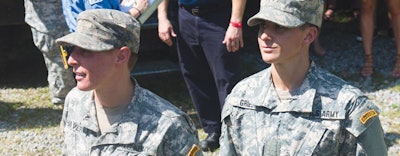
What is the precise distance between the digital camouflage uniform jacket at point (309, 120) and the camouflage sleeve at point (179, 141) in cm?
24

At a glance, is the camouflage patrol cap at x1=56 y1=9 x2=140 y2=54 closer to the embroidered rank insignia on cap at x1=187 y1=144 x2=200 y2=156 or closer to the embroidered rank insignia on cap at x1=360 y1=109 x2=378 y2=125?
the embroidered rank insignia on cap at x1=187 y1=144 x2=200 y2=156

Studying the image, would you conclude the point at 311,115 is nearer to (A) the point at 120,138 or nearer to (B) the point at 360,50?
(A) the point at 120,138

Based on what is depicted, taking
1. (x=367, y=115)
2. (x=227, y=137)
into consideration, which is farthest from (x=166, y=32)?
(x=367, y=115)

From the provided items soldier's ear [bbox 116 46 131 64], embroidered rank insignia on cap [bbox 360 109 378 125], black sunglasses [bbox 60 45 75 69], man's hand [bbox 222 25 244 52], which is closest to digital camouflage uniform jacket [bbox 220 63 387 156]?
embroidered rank insignia on cap [bbox 360 109 378 125]

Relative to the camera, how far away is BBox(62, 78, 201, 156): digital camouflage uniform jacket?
2.49 metres

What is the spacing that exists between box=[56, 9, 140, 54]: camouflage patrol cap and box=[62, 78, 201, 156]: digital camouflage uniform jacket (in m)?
0.23

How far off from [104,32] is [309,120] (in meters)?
0.84

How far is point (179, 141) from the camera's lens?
2500mm

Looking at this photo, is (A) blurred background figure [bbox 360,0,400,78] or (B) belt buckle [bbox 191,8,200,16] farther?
(A) blurred background figure [bbox 360,0,400,78]

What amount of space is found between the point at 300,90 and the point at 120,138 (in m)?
0.72

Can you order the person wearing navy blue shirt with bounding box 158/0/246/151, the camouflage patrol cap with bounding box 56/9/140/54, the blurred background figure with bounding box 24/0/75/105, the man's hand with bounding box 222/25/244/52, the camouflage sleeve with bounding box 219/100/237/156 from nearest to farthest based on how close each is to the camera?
the camouflage patrol cap with bounding box 56/9/140/54 < the camouflage sleeve with bounding box 219/100/237/156 < the man's hand with bounding box 222/25/244/52 < the person wearing navy blue shirt with bounding box 158/0/246/151 < the blurred background figure with bounding box 24/0/75/105

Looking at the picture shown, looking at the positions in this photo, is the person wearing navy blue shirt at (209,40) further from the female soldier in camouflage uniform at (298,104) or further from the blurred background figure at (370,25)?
the blurred background figure at (370,25)

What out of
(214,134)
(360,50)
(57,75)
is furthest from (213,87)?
(360,50)

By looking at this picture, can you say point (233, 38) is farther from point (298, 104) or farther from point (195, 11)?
point (298, 104)
